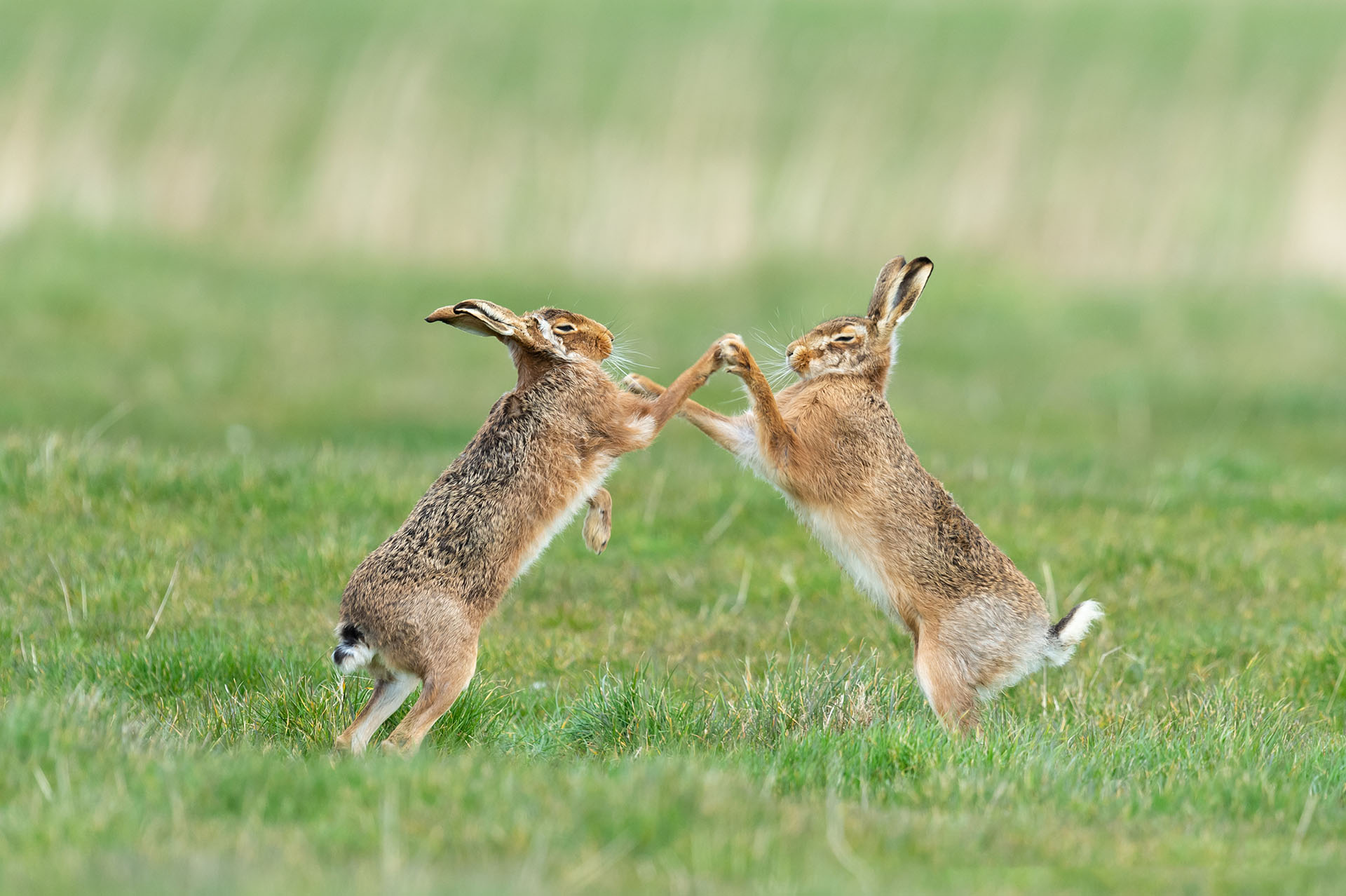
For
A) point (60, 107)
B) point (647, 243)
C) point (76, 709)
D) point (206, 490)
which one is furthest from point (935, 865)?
point (60, 107)

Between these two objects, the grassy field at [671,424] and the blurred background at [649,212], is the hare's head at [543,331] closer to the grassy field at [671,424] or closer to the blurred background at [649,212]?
the grassy field at [671,424]

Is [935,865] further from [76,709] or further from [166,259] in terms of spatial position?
[166,259]

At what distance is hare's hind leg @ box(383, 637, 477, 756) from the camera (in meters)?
4.62

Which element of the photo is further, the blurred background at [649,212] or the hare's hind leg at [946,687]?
the blurred background at [649,212]

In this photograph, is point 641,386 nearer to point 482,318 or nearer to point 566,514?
point 566,514

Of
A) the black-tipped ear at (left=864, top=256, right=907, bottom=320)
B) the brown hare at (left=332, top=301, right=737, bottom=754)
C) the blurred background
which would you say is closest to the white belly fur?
the brown hare at (left=332, top=301, right=737, bottom=754)

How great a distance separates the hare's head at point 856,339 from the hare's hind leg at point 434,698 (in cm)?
197

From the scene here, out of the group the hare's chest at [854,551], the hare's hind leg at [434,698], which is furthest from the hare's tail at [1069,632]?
the hare's hind leg at [434,698]

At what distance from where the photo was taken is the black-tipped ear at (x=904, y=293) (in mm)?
5777

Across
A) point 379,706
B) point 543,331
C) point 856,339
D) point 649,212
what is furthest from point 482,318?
point 649,212

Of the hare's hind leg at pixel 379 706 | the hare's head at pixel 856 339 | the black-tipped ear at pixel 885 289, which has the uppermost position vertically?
the black-tipped ear at pixel 885 289

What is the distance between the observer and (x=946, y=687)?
527 cm

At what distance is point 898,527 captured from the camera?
5.57 meters

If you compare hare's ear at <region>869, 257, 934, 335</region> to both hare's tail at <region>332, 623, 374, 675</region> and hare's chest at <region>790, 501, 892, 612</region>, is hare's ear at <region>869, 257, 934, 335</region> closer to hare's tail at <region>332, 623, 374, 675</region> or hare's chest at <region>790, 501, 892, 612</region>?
hare's chest at <region>790, 501, 892, 612</region>
